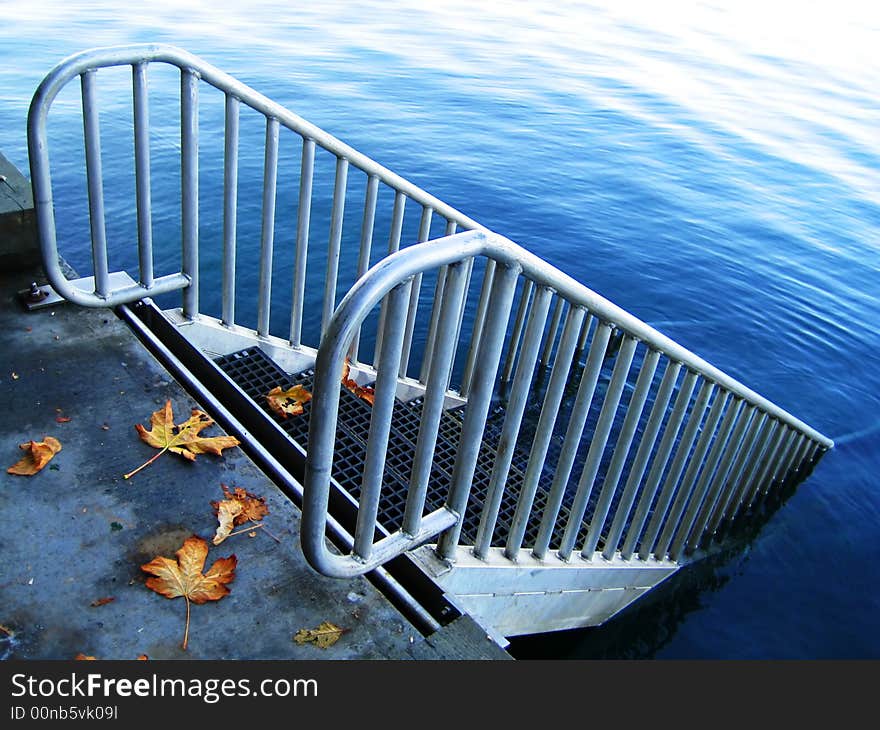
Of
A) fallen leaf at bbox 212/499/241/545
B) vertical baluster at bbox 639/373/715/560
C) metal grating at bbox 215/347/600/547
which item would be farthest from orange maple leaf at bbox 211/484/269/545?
vertical baluster at bbox 639/373/715/560

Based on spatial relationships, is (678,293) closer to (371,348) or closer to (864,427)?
(864,427)

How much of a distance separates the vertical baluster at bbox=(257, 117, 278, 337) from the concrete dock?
747 mm

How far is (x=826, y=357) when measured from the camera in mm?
7828

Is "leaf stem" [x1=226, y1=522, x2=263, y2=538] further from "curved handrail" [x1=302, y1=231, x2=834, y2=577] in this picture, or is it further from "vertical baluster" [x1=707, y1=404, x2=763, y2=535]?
"vertical baluster" [x1=707, y1=404, x2=763, y2=535]

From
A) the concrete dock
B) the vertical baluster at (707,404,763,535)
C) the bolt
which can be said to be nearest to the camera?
the concrete dock

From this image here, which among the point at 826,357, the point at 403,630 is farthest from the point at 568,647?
the point at 826,357

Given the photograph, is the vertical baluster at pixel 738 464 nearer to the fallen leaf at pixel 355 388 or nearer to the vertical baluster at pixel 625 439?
the vertical baluster at pixel 625 439

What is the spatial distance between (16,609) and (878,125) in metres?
16.2

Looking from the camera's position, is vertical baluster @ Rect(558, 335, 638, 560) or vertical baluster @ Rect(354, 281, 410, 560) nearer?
vertical baluster @ Rect(354, 281, 410, 560)

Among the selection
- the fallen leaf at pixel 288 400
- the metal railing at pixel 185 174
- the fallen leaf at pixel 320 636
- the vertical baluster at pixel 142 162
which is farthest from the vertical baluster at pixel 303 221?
the fallen leaf at pixel 320 636

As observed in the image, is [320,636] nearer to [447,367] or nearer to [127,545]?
[127,545]

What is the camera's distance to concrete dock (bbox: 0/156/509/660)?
2.26m

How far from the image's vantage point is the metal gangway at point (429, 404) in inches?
80.7

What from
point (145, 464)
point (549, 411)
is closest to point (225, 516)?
point (145, 464)
